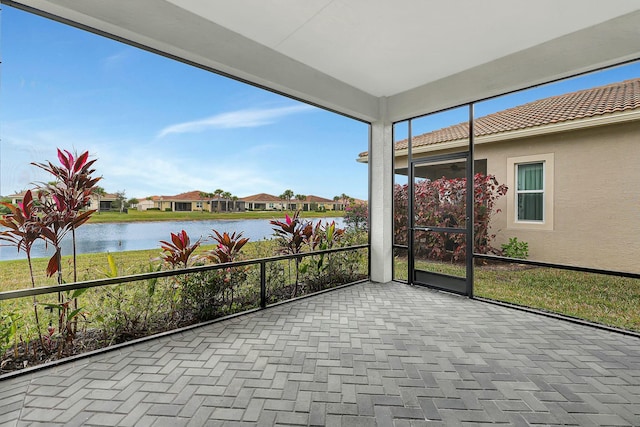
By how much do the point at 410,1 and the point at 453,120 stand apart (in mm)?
2170

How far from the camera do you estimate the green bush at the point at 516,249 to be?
490cm

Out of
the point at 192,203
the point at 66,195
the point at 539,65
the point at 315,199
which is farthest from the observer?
the point at 315,199

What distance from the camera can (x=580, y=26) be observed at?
2832 millimetres

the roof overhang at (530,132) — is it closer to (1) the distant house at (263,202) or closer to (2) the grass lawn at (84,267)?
(1) the distant house at (263,202)

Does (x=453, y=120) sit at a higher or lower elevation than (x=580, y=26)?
lower

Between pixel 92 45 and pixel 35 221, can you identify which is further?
pixel 92 45

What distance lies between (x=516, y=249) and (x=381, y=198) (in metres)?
2.52

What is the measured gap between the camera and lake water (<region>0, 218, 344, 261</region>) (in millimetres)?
2394

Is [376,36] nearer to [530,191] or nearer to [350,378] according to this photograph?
[350,378]

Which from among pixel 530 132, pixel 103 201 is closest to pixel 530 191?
pixel 530 132

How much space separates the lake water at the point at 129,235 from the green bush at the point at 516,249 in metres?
4.29

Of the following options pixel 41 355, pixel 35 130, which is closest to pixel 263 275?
pixel 41 355

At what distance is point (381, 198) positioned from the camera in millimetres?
4797

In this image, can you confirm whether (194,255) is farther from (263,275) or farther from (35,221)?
(35,221)
